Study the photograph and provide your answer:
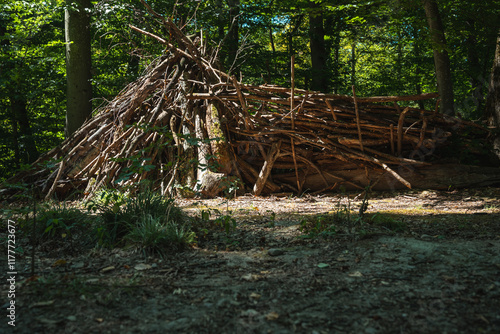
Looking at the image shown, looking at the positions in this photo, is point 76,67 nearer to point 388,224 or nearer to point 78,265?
point 78,265

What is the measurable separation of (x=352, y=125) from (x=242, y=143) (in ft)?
5.64

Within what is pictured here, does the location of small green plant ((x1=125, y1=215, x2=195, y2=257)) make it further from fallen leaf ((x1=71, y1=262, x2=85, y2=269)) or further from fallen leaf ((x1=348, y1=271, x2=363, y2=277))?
fallen leaf ((x1=348, y1=271, x2=363, y2=277))

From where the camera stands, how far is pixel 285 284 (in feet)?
7.00

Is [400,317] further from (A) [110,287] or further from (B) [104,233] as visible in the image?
(B) [104,233]

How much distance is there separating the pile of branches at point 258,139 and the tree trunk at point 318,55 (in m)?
4.37

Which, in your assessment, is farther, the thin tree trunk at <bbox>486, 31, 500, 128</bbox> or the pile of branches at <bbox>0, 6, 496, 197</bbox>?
the thin tree trunk at <bbox>486, 31, 500, 128</bbox>

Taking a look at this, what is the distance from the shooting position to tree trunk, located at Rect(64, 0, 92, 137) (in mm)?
6809

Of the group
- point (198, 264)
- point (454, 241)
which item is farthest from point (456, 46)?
point (198, 264)

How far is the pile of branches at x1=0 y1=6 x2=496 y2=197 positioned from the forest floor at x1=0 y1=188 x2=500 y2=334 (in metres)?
2.21

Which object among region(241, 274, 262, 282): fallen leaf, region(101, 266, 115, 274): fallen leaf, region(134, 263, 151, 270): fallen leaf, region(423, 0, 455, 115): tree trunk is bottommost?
region(241, 274, 262, 282): fallen leaf

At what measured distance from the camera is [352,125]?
5.44 meters

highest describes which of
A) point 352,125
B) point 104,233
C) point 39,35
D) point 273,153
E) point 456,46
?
point 39,35

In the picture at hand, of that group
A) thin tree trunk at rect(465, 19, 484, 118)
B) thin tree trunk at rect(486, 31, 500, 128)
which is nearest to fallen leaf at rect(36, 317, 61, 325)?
thin tree trunk at rect(486, 31, 500, 128)

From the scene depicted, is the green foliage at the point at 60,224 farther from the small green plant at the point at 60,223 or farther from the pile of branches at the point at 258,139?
the pile of branches at the point at 258,139
